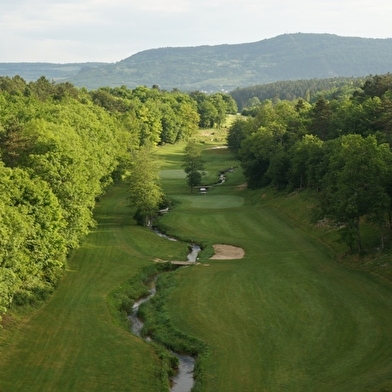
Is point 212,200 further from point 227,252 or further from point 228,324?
point 228,324

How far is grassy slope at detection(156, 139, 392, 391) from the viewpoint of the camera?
3103cm

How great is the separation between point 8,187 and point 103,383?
713 inches

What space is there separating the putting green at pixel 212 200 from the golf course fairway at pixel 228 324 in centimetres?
Result: 2184

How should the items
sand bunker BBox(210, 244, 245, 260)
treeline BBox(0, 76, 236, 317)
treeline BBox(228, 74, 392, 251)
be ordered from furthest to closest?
1. sand bunker BBox(210, 244, 245, 260)
2. treeline BBox(228, 74, 392, 251)
3. treeline BBox(0, 76, 236, 317)

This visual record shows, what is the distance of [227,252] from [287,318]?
2189 cm

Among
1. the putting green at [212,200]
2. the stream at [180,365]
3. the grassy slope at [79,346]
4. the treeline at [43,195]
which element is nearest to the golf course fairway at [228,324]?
the grassy slope at [79,346]

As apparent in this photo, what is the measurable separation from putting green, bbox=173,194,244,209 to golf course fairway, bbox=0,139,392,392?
2184 cm

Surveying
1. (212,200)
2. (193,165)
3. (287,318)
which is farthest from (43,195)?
(193,165)

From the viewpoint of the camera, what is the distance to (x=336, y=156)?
199ft

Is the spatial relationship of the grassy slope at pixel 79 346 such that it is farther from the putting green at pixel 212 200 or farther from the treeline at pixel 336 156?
the putting green at pixel 212 200

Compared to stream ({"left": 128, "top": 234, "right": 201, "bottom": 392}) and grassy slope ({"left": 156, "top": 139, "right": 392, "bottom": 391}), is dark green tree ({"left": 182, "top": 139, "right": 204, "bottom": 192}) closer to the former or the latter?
grassy slope ({"left": 156, "top": 139, "right": 392, "bottom": 391})

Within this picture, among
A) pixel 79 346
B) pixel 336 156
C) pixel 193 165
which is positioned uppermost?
pixel 336 156

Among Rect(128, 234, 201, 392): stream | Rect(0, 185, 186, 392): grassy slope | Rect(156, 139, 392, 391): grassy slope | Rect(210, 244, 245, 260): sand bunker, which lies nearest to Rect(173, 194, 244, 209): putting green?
Rect(156, 139, 392, 391): grassy slope

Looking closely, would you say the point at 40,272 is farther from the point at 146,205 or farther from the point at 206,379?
the point at 146,205
